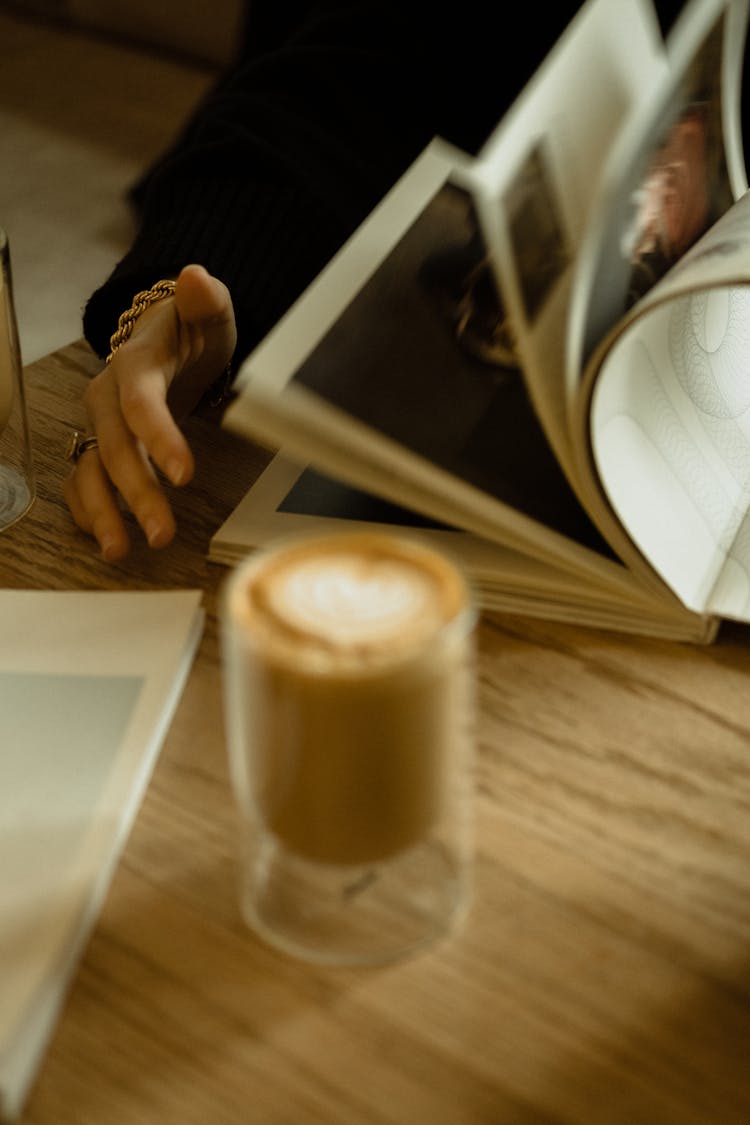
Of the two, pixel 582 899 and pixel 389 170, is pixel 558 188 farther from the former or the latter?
pixel 389 170

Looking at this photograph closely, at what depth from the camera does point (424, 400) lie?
1.91 ft

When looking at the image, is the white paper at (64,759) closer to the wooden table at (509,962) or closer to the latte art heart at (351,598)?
the wooden table at (509,962)

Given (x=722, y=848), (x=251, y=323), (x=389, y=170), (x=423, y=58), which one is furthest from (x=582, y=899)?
(x=423, y=58)

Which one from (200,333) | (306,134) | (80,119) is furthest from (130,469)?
(80,119)

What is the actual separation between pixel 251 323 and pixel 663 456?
36cm

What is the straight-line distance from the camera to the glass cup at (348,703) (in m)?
0.37

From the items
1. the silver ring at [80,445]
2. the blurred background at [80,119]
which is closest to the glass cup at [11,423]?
the silver ring at [80,445]

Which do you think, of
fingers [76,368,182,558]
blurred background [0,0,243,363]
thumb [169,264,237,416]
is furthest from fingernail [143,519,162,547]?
blurred background [0,0,243,363]

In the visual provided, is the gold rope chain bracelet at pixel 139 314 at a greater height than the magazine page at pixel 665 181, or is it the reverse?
the magazine page at pixel 665 181

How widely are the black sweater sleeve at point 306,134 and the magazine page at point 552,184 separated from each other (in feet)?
1.17

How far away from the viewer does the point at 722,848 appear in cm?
48

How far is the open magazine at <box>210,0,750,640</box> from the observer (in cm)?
51

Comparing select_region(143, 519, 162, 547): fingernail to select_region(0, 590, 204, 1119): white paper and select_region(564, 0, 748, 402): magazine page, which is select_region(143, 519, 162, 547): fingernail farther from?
select_region(564, 0, 748, 402): magazine page

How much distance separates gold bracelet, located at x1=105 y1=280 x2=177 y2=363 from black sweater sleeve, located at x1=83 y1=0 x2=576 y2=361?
27 mm
